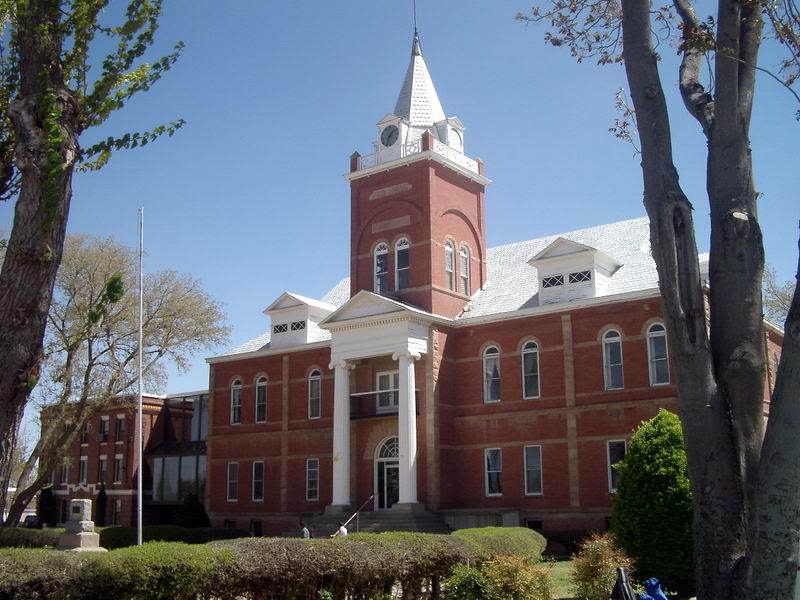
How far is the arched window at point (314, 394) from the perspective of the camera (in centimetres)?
3891

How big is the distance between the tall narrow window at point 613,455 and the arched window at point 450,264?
9819 millimetres

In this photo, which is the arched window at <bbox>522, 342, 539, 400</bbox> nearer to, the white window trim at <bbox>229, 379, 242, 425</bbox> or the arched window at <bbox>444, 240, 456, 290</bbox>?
the arched window at <bbox>444, 240, 456, 290</bbox>

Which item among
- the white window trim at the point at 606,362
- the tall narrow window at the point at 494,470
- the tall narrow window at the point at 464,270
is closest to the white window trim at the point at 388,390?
the tall narrow window at the point at 494,470

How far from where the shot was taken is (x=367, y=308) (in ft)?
114

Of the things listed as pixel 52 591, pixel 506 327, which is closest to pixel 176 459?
pixel 506 327

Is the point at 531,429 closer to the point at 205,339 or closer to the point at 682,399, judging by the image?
the point at 205,339

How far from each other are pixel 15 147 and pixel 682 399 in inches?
313

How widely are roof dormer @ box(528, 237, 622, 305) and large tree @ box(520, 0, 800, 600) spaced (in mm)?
22467

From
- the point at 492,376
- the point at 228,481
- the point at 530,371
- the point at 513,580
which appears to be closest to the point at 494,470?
the point at 492,376

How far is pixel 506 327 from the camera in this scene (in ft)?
111

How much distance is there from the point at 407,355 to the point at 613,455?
334 inches

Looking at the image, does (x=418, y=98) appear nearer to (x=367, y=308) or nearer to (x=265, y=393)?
(x=367, y=308)

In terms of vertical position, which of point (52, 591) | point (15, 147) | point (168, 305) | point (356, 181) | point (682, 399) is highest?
point (356, 181)

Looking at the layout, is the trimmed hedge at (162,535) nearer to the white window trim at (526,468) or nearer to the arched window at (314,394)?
the arched window at (314,394)
